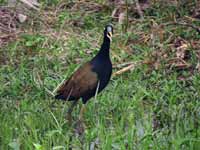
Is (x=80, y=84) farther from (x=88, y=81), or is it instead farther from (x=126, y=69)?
(x=126, y=69)

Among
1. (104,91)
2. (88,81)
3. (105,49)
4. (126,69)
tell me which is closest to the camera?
(88,81)

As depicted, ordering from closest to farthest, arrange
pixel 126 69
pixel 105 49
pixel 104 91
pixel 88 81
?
pixel 88 81 < pixel 105 49 < pixel 104 91 < pixel 126 69

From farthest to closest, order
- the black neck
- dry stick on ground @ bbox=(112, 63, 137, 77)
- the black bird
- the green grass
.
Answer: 1. dry stick on ground @ bbox=(112, 63, 137, 77)
2. the black neck
3. the black bird
4. the green grass

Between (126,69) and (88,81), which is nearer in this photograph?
(88,81)

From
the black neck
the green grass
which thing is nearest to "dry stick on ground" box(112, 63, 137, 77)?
the green grass

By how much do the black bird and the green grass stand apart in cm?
17

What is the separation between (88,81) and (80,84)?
0.08m

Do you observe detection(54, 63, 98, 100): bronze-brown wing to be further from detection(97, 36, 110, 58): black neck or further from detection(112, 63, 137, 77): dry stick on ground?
detection(112, 63, 137, 77): dry stick on ground

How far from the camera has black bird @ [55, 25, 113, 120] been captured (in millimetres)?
6336

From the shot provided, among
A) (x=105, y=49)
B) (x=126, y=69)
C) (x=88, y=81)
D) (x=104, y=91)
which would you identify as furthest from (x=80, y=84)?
(x=126, y=69)

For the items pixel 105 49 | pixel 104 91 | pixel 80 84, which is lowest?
pixel 104 91

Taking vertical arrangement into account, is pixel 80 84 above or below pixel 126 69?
above

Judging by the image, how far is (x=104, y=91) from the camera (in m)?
7.07

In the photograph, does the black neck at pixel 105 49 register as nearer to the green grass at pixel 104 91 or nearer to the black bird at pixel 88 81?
the black bird at pixel 88 81
